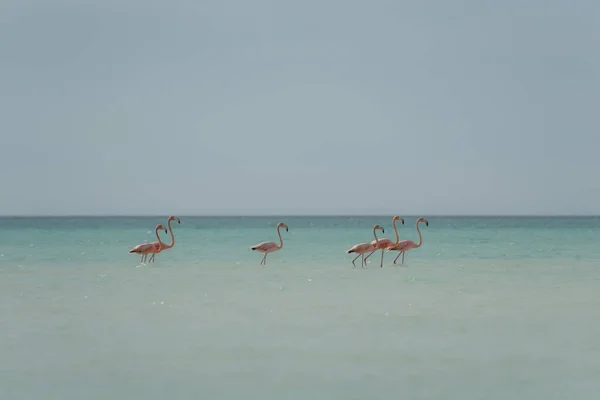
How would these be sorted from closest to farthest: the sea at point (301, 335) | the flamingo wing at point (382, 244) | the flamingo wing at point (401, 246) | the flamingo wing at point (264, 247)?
1. the sea at point (301, 335)
2. the flamingo wing at point (382, 244)
3. the flamingo wing at point (401, 246)
4. the flamingo wing at point (264, 247)

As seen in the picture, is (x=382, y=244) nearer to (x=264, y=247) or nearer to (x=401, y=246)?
(x=401, y=246)

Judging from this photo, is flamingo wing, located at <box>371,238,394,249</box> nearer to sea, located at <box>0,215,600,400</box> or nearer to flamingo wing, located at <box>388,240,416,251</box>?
flamingo wing, located at <box>388,240,416,251</box>

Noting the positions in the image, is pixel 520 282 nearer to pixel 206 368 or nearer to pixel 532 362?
pixel 532 362

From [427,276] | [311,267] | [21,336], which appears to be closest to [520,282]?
[427,276]

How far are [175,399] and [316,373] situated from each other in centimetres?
120

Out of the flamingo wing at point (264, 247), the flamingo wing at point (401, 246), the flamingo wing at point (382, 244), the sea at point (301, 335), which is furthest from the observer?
the flamingo wing at point (264, 247)

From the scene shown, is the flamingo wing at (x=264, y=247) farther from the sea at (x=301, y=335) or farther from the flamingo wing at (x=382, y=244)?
the sea at (x=301, y=335)

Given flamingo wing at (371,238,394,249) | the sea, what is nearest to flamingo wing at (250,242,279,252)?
flamingo wing at (371,238,394,249)

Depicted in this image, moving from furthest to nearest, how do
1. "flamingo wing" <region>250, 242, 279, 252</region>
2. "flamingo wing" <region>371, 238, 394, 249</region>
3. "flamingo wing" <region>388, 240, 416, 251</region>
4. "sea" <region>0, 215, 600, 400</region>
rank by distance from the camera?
1. "flamingo wing" <region>250, 242, 279, 252</region>
2. "flamingo wing" <region>388, 240, 416, 251</region>
3. "flamingo wing" <region>371, 238, 394, 249</region>
4. "sea" <region>0, 215, 600, 400</region>

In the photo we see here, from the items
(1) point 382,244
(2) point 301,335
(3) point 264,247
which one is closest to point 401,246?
(1) point 382,244

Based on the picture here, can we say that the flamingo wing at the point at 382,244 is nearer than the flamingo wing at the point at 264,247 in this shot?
Yes

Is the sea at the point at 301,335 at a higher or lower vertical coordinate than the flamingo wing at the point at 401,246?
lower

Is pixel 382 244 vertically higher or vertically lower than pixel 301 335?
higher

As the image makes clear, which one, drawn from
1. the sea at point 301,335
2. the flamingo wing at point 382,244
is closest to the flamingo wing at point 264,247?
the flamingo wing at point 382,244
